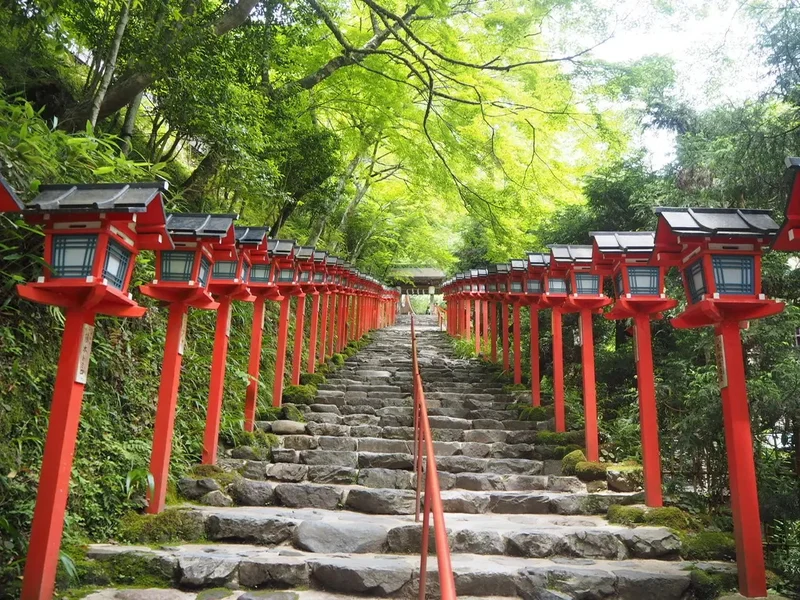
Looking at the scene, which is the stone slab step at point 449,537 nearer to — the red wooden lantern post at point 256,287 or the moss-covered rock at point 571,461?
the moss-covered rock at point 571,461

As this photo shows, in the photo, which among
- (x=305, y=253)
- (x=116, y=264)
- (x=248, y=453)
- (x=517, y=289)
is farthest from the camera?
(x=517, y=289)

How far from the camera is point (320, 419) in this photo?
29.2 feet

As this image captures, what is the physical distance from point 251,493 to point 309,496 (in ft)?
2.03

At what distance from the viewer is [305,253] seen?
9.98m

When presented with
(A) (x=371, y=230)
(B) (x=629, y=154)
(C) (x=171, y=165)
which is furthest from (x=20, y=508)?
(A) (x=371, y=230)

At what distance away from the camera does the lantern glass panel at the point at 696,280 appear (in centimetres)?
458

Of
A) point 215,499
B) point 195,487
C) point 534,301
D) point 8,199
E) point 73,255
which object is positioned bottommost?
point 215,499

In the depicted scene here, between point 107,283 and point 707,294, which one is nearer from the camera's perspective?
point 107,283

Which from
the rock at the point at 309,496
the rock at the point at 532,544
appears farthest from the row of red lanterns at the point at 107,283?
the rock at the point at 532,544

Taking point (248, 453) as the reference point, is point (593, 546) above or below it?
below

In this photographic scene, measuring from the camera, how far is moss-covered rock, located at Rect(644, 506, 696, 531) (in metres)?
5.27

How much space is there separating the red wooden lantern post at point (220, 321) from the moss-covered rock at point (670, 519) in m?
4.64

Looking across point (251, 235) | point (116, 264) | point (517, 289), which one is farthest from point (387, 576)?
point (517, 289)

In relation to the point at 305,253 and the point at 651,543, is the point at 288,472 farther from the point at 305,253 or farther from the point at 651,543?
the point at 305,253
